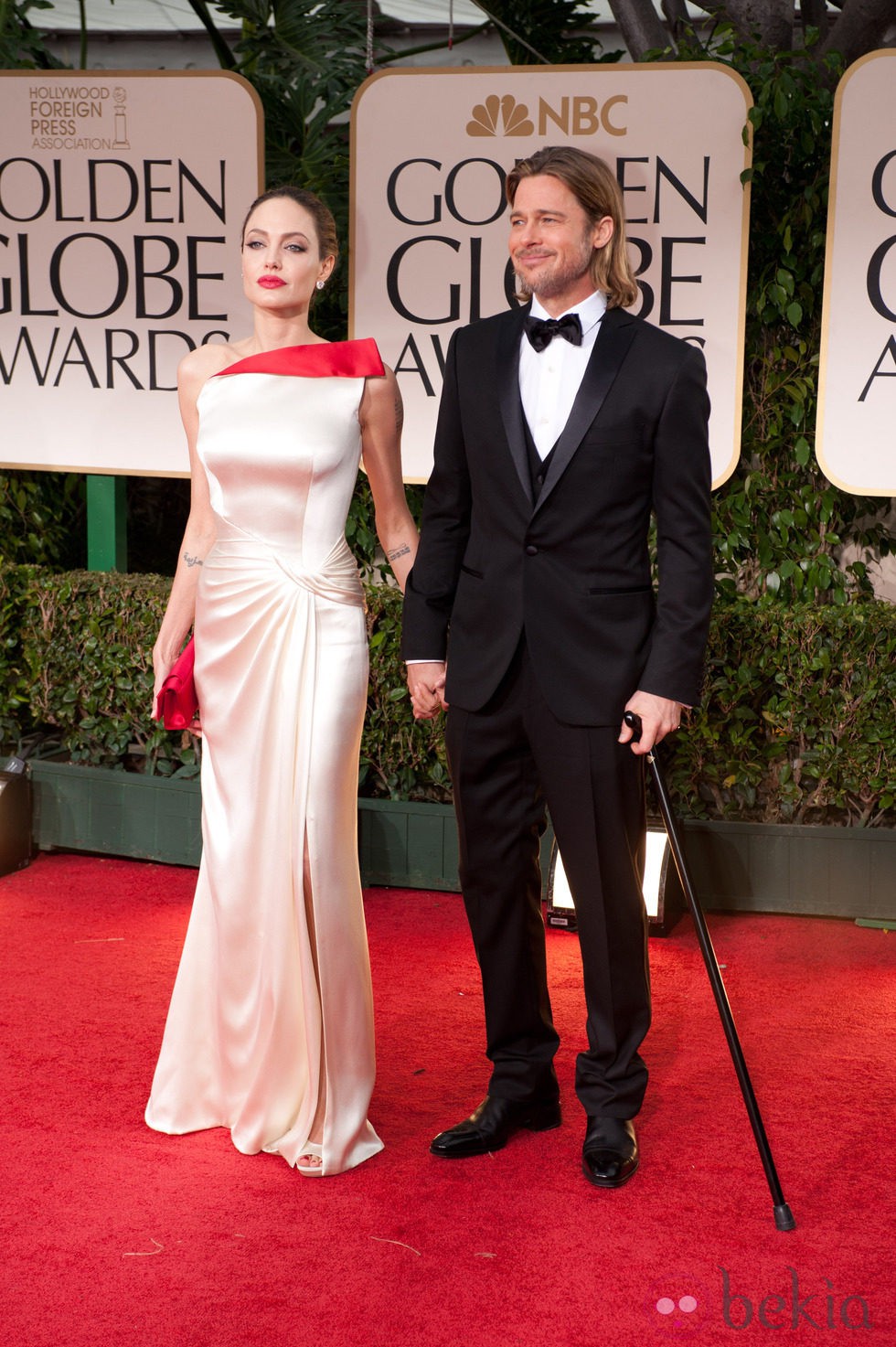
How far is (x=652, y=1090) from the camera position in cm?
333

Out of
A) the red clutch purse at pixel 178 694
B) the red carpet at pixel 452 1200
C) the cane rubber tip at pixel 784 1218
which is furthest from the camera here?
the red clutch purse at pixel 178 694

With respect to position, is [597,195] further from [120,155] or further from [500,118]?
[120,155]

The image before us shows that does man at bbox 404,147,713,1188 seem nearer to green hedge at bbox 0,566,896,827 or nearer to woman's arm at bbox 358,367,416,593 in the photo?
woman's arm at bbox 358,367,416,593

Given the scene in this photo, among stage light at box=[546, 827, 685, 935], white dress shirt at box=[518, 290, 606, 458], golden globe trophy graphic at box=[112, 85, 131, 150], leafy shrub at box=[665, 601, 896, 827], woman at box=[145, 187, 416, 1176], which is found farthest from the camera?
golden globe trophy graphic at box=[112, 85, 131, 150]

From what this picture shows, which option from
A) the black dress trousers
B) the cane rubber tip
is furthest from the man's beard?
the cane rubber tip

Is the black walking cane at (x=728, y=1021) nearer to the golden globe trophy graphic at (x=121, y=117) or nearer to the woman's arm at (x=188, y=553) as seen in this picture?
the woman's arm at (x=188, y=553)

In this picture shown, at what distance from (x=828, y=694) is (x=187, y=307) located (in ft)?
8.29

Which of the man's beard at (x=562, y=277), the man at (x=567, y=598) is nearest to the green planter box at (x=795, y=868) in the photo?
the man at (x=567, y=598)

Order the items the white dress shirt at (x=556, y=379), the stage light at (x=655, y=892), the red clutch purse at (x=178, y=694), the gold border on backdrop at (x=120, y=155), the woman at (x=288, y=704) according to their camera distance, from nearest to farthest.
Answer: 1. the white dress shirt at (x=556, y=379)
2. the woman at (x=288, y=704)
3. the red clutch purse at (x=178, y=694)
4. the stage light at (x=655, y=892)
5. the gold border on backdrop at (x=120, y=155)

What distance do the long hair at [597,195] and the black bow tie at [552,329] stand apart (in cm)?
12

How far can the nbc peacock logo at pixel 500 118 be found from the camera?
455cm

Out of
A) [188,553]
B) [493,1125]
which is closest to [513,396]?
[188,553]

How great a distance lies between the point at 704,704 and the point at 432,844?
40.8 inches

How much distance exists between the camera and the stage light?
434 cm
